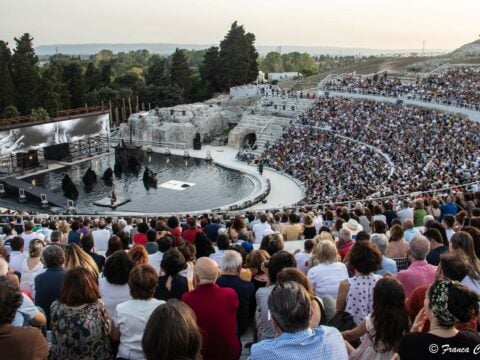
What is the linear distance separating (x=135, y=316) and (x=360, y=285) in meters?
2.34

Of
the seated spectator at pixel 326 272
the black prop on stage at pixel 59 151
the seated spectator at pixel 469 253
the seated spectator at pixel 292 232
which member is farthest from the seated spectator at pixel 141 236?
the black prop on stage at pixel 59 151

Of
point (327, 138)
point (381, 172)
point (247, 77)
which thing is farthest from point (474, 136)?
point (247, 77)

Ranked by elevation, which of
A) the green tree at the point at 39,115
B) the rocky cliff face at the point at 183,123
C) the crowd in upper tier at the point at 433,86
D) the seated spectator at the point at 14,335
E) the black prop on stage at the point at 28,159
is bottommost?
the black prop on stage at the point at 28,159

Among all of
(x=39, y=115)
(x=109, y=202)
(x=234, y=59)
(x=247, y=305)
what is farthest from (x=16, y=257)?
(x=234, y=59)

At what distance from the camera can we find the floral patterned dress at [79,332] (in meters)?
4.58

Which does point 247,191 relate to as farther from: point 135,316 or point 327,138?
point 135,316

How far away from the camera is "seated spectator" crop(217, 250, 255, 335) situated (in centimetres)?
577

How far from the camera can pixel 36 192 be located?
31438 mm

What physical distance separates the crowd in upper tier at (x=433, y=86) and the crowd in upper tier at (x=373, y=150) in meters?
1.84

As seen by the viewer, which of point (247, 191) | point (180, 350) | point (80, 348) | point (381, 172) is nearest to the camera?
point (180, 350)

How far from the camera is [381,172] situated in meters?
27.8

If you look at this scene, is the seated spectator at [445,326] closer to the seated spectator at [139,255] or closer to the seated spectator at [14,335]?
the seated spectator at [14,335]

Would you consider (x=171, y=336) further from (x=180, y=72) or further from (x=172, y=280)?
(x=180, y=72)

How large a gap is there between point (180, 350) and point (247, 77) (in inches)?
2509
